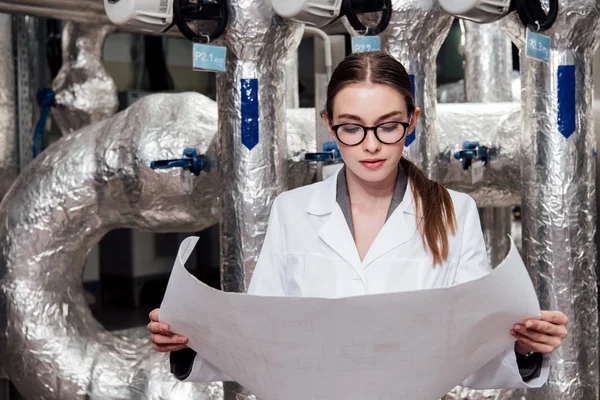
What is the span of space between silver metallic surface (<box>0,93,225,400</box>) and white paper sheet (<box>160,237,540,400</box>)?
4.14ft

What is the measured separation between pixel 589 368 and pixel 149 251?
111 inches

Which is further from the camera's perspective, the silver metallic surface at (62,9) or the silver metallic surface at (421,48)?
the silver metallic surface at (62,9)

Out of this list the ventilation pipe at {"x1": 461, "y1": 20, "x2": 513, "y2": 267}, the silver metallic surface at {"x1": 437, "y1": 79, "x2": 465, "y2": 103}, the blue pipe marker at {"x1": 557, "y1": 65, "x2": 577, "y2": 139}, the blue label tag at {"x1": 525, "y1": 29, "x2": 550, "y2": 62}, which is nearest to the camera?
the blue label tag at {"x1": 525, "y1": 29, "x2": 550, "y2": 62}

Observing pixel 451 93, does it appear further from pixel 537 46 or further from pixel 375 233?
pixel 375 233

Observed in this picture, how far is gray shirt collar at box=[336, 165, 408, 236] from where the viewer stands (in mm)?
1050

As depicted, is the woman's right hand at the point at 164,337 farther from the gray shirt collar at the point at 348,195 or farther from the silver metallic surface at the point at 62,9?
the silver metallic surface at the point at 62,9

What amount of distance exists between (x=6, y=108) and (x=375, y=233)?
197cm

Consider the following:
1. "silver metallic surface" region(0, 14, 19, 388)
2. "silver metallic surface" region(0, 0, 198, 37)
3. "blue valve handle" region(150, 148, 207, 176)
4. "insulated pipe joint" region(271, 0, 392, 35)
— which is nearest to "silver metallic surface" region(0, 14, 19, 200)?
"silver metallic surface" region(0, 14, 19, 388)

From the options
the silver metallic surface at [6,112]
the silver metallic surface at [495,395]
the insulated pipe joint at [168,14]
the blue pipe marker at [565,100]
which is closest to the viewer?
the insulated pipe joint at [168,14]

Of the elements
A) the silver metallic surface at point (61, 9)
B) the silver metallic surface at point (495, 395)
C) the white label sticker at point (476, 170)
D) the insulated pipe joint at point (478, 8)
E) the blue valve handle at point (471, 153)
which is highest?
the silver metallic surface at point (61, 9)

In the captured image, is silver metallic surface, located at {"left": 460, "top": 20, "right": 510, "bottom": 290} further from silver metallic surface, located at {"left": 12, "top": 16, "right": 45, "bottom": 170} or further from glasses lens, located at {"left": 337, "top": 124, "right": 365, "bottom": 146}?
glasses lens, located at {"left": 337, "top": 124, "right": 365, "bottom": 146}

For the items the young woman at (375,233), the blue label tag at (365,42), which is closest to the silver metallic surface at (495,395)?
the blue label tag at (365,42)

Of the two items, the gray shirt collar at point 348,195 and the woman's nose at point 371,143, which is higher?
the woman's nose at point 371,143

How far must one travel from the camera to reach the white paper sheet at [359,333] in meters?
0.86
